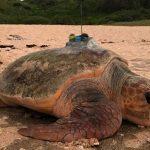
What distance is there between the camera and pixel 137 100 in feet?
9.07

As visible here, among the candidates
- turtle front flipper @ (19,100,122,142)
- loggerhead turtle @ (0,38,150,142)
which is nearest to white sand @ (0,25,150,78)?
loggerhead turtle @ (0,38,150,142)

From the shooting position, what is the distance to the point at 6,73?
340 cm

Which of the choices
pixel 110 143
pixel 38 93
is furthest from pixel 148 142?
pixel 38 93

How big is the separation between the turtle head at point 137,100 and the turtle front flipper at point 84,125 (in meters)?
0.21

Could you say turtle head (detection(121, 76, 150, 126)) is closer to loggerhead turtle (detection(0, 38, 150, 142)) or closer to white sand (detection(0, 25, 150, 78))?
loggerhead turtle (detection(0, 38, 150, 142))

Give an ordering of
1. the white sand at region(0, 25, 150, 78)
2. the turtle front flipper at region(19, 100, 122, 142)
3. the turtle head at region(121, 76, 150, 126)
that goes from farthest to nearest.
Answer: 1. the white sand at region(0, 25, 150, 78)
2. the turtle head at region(121, 76, 150, 126)
3. the turtle front flipper at region(19, 100, 122, 142)

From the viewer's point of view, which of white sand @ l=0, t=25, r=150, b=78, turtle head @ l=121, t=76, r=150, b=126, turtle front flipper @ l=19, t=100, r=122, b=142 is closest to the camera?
turtle front flipper @ l=19, t=100, r=122, b=142

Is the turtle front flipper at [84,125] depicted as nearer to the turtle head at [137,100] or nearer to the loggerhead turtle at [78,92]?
the loggerhead turtle at [78,92]

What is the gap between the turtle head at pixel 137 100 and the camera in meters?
2.76

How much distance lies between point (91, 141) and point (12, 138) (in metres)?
0.56

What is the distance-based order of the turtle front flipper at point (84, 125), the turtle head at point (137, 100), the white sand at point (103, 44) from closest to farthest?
1. the turtle front flipper at point (84, 125)
2. the turtle head at point (137, 100)
3. the white sand at point (103, 44)

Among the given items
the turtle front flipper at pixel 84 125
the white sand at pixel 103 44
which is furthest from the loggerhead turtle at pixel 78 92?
the white sand at pixel 103 44

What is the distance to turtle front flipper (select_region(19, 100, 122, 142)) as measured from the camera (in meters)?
2.40

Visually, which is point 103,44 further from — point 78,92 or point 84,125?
point 84,125
